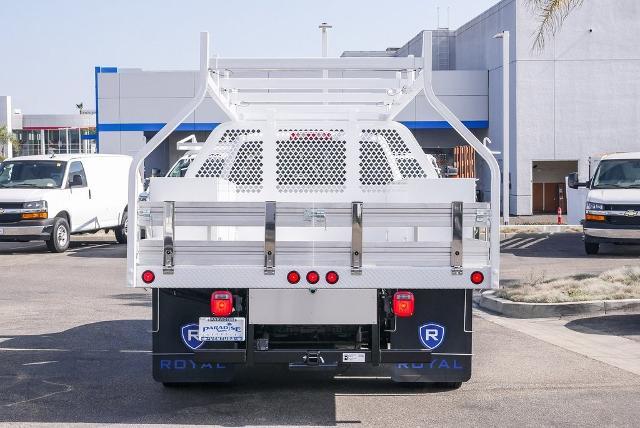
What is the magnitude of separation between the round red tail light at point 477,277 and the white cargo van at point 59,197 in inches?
588

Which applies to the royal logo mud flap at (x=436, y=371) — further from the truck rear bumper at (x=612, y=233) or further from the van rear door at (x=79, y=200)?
the van rear door at (x=79, y=200)

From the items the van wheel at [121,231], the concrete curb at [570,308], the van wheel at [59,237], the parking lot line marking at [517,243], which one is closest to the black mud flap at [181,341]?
the concrete curb at [570,308]

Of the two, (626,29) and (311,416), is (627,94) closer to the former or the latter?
(626,29)

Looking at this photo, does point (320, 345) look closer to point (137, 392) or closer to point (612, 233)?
point (137, 392)

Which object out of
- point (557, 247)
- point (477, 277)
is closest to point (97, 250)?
point (557, 247)

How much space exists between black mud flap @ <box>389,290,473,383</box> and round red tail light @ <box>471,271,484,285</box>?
17.3 inches

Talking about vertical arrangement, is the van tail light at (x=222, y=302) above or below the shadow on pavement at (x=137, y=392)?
above

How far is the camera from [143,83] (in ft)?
135

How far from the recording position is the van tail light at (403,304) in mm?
7137

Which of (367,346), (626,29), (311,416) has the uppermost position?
(626,29)

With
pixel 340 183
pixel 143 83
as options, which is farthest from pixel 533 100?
pixel 340 183

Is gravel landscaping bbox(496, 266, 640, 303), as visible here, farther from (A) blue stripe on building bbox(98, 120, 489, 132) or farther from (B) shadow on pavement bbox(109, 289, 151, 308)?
(A) blue stripe on building bbox(98, 120, 489, 132)

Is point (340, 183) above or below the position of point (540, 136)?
below

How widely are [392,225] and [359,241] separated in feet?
0.80
